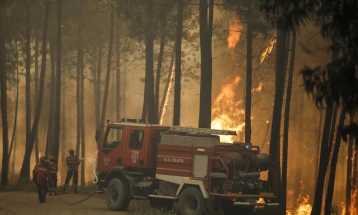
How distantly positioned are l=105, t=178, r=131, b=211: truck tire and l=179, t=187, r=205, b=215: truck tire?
247cm

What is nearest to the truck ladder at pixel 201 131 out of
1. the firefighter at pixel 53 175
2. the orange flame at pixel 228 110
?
the firefighter at pixel 53 175

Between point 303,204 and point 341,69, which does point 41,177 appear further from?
point 303,204

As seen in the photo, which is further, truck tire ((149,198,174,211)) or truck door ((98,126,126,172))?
truck door ((98,126,126,172))

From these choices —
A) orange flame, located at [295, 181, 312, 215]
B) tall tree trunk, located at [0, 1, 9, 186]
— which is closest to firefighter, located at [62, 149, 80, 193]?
tall tree trunk, located at [0, 1, 9, 186]

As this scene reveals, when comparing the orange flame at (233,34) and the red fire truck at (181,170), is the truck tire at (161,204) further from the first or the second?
the orange flame at (233,34)

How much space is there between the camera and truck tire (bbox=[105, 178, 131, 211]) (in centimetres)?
2220

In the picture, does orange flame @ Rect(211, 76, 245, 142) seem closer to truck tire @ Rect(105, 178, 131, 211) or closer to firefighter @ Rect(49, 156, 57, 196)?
firefighter @ Rect(49, 156, 57, 196)

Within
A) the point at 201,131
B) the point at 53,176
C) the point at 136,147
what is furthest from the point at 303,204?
the point at 201,131

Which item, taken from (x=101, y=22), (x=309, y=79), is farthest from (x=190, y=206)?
(x=101, y=22)

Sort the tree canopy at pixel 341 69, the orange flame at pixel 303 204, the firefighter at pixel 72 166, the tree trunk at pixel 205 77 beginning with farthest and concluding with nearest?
the orange flame at pixel 303 204, the firefighter at pixel 72 166, the tree trunk at pixel 205 77, the tree canopy at pixel 341 69

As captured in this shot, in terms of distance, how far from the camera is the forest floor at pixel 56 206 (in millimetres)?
21875

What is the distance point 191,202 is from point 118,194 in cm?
308

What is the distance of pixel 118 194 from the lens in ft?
73.4

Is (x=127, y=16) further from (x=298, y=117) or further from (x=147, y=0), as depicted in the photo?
(x=298, y=117)
